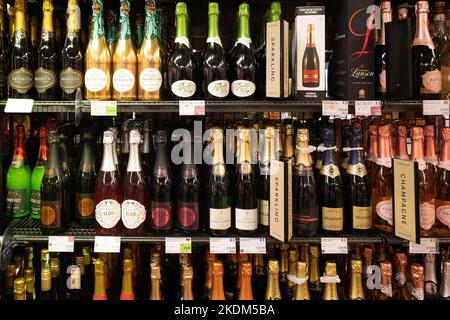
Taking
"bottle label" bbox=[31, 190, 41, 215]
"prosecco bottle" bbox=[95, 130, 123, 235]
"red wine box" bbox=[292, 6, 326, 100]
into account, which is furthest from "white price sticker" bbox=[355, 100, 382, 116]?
"bottle label" bbox=[31, 190, 41, 215]

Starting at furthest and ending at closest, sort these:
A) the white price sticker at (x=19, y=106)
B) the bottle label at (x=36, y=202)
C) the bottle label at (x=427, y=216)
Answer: the bottle label at (x=36, y=202) → the bottle label at (x=427, y=216) → the white price sticker at (x=19, y=106)

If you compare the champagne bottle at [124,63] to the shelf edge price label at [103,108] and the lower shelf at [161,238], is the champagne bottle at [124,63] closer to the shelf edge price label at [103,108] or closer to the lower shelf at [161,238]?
the shelf edge price label at [103,108]

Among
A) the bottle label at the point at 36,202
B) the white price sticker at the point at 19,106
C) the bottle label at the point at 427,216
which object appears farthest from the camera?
the bottle label at the point at 36,202

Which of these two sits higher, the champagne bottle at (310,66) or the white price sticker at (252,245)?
the champagne bottle at (310,66)

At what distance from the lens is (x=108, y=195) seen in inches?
58.9

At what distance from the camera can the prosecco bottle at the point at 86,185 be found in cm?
152

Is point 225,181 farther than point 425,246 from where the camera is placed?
Yes

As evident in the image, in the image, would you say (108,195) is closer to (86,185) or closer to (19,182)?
(86,185)

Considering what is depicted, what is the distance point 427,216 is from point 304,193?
0.48m

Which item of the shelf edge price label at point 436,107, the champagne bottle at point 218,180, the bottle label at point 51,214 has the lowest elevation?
the bottle label at point 51,214

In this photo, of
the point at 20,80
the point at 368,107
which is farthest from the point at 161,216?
the point at 368,107

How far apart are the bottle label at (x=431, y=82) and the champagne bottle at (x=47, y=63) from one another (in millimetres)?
1482

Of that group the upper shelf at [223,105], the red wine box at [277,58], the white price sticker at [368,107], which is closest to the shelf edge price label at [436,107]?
the upper shelf at [223,105]
